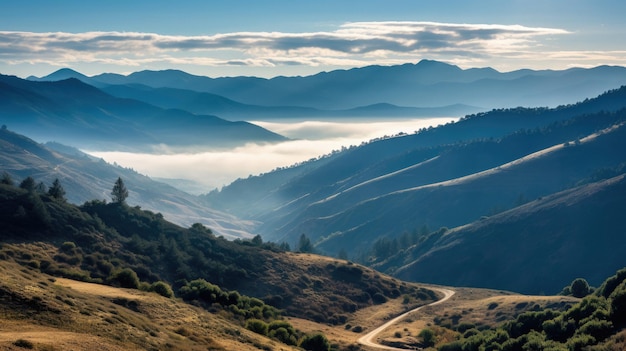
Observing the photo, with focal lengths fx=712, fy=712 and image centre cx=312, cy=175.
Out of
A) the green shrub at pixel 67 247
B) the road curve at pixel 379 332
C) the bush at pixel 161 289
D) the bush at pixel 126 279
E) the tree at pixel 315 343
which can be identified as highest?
the green shrub at pixel 67 247

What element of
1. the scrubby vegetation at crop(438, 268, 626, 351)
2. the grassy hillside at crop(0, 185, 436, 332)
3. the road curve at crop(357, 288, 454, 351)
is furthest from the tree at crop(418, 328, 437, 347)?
the grassy hillside at crop(0, 185, 436, 332)

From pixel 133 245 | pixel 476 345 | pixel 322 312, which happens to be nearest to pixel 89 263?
pixel 133 245

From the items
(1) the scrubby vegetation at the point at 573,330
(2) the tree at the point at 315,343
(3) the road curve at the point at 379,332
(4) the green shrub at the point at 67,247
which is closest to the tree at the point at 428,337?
(3) the road curve at the point at 379,332

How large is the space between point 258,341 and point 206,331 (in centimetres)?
495

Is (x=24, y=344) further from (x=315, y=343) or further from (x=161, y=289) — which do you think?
(x=315, y=343)

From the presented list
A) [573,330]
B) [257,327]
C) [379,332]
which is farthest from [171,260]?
[573,330]

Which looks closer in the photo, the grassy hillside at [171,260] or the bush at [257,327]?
the bush at [257,327]

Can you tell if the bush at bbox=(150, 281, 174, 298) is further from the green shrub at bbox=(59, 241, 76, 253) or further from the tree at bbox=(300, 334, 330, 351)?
the green shrub at bbox=(59, 241, 76, 253)

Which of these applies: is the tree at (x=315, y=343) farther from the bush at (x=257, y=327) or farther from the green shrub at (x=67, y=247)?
the green shrub at (x=67, y=247)

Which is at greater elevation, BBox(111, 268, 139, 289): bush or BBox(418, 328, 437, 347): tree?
BBox(111, 268, 139, 289): bush

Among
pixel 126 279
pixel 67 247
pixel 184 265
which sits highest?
pixel 67 247

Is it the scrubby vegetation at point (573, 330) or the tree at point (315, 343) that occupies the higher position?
the scrubby vegetation at point (573, 330)

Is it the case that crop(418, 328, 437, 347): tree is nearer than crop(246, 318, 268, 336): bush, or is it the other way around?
crop(246, 318, 268, 336): bush

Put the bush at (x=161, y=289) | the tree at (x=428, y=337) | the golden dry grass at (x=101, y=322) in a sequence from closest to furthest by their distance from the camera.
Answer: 1. the golden dry grass at (x=101, y=322)
2. the bush at (x=161, y=289)
3. the tree at (x=428, y=337)
